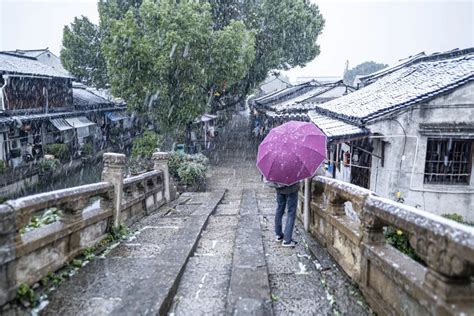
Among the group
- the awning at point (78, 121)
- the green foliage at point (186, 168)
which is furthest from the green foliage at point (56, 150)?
the green foliage at point (186, 168)

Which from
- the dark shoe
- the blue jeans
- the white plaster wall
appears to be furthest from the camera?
the white plaster wall

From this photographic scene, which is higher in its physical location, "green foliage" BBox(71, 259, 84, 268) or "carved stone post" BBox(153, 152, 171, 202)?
"carved stone post" BBox(153, 152, 171, 202)

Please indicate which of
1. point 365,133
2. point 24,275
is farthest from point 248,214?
point 24,275

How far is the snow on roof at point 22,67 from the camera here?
62.6ft

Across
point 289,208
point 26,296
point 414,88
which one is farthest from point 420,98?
point 26,296

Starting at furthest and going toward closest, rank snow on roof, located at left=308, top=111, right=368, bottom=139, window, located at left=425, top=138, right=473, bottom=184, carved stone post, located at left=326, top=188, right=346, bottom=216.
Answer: window, located at left=425, top=138, right=473, bottom=184 < snow on roof, located at left=308, top=111, right=368, bottom=139 < carved stone post, located at left=326, top=188, right=346, bottom=216

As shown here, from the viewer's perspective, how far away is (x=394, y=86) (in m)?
13.9

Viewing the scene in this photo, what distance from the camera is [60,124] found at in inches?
888

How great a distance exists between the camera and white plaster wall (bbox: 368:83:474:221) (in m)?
10.9

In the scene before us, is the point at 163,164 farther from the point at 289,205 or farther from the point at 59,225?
the point at 59,225

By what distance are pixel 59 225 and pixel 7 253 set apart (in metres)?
1.22

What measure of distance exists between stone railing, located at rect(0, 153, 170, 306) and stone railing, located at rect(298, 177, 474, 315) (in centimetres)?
385

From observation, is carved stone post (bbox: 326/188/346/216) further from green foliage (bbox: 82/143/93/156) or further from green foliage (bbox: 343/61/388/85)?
green foliage (bbox: 343/61/388/85)

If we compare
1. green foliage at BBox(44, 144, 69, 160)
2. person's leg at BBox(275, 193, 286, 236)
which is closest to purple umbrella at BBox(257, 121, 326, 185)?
person's leg at BBox(275, 193, 286, 236)
